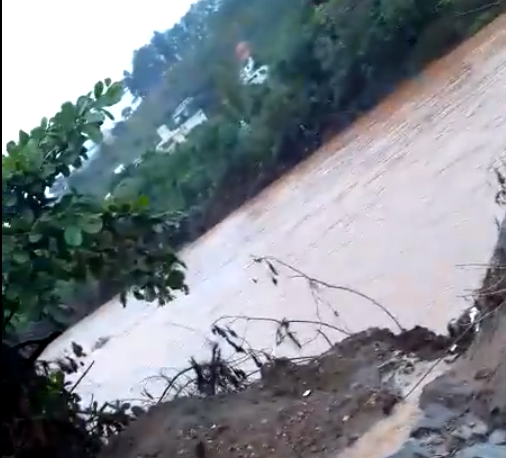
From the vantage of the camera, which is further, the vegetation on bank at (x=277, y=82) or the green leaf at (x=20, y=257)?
the vegetation on bank at (x=277, y=82)

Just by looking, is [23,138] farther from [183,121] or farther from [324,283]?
[324,283]

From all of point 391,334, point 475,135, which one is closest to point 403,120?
point 475,135

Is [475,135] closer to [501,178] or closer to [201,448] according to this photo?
[501,178]

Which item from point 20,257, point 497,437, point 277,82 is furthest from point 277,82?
point 497,437

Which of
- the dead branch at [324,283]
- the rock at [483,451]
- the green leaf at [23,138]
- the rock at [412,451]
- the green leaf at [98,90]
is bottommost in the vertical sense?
the rock at [483,451]

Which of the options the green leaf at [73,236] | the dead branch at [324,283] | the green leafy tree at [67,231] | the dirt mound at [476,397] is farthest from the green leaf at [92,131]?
the dirt mound at [476,397]

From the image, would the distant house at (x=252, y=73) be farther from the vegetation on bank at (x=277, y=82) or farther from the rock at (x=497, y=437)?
the rock at (x=497, y=437)

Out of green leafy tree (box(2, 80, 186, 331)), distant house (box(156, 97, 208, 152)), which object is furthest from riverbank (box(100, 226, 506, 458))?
distant house (box(156, 97, 208, 152))
